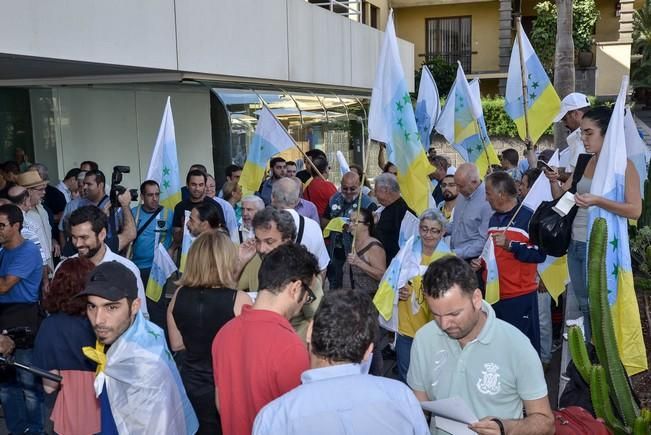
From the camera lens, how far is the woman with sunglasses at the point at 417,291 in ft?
18.3

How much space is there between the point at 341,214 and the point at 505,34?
27.5 m

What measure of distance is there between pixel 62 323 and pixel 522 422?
7.89 ft

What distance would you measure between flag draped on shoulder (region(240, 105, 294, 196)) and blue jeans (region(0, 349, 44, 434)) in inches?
156

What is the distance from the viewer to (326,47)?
1703 cm

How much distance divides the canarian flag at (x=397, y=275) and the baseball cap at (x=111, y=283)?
231 cm

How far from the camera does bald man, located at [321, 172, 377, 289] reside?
781cm

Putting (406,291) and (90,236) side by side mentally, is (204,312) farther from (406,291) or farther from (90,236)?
(406,291)

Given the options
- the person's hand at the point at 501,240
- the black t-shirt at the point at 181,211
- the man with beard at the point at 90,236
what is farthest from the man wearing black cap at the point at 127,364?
the black t-shirt at the point at 181,211

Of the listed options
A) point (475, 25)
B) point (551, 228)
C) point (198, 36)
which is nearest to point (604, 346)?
point (551, 228)

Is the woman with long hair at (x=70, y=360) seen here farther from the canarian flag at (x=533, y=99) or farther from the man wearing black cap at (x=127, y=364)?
the canarian flag at (x=533, y=99)

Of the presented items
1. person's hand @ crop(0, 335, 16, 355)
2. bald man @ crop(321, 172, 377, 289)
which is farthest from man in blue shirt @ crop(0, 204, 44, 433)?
bald man @ crop(321, 172, 377, 289)

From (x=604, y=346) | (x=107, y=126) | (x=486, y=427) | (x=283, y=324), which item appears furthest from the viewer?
(x=107, y=126)

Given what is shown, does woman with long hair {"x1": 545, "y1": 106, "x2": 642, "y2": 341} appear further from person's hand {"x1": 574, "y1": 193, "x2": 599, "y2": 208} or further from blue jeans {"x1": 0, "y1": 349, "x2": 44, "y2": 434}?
blue jeans {"x1": 0, "y1": 349, "x2": 44, "y2": 434}

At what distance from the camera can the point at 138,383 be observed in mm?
3445
